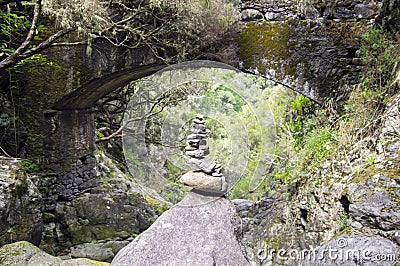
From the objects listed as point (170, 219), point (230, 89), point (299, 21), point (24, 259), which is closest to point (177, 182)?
point (170, 219)

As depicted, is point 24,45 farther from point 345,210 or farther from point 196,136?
point 345,210

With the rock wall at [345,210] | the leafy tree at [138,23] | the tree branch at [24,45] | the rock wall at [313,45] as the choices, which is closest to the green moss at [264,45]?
the rock wall at [313,45]

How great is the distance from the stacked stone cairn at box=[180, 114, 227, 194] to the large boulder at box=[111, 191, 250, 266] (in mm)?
138

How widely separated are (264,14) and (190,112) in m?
3.25

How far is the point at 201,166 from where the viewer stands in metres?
2.36

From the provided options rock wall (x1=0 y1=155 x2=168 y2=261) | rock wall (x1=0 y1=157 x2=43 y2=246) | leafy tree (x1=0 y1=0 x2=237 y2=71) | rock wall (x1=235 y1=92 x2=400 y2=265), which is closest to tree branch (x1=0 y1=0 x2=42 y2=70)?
leafy tree (x1=0 y1=0 x2=237 y2=71)

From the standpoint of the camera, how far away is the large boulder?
246cm

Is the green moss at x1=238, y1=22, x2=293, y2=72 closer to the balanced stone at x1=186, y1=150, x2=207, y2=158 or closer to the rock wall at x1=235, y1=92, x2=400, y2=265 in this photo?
the rock wall at x1=235, y1=92, x2=400, y2=265

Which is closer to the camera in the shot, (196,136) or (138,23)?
(196,136)

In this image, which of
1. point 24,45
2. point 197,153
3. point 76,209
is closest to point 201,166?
point 197,153

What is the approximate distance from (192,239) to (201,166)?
1.70 feet

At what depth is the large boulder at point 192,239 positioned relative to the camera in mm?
2461

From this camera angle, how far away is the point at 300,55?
16.0 feet

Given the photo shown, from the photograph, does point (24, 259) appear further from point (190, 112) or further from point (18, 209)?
point (190, 112)
